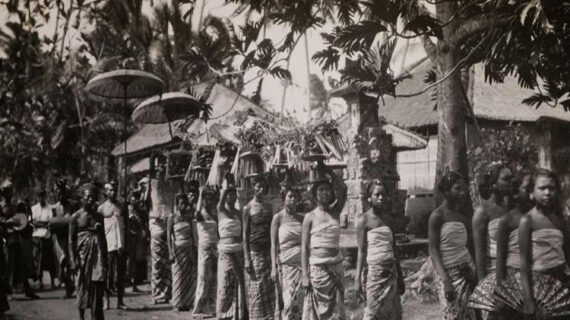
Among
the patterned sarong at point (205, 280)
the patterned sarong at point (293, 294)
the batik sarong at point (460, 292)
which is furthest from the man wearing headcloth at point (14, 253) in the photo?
the batik sarong at point (460, 292)

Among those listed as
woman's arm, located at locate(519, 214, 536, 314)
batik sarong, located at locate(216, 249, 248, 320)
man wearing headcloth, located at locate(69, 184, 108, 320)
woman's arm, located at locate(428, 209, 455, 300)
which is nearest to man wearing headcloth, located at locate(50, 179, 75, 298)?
man wearing headcloth, located at locate(69, 184, 108, 320)

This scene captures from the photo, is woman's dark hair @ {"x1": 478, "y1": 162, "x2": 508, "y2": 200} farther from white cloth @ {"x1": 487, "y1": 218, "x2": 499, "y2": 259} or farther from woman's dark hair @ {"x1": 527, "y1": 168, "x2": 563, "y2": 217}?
woman's dark hair @ {"x1": 527, "y1": 168, "x2": 563, "y2": 217}

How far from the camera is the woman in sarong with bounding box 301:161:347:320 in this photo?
→ 21.9 ft

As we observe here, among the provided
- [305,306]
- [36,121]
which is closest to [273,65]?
[305,306]

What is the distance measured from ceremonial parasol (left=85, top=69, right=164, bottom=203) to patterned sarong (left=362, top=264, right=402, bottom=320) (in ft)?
14.7

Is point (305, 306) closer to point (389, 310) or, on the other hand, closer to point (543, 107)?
point (389, 310)

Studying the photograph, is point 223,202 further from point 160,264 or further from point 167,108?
point 160,264

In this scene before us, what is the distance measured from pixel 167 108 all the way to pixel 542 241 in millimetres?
7284

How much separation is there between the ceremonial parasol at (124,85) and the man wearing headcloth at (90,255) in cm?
87

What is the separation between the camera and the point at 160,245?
11.2 m

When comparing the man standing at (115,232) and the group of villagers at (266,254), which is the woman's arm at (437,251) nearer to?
the group of villagers at (266,254)

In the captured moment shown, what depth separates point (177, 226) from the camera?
10.2 meters

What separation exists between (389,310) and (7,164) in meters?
19.6

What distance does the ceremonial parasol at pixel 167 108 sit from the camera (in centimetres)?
985
